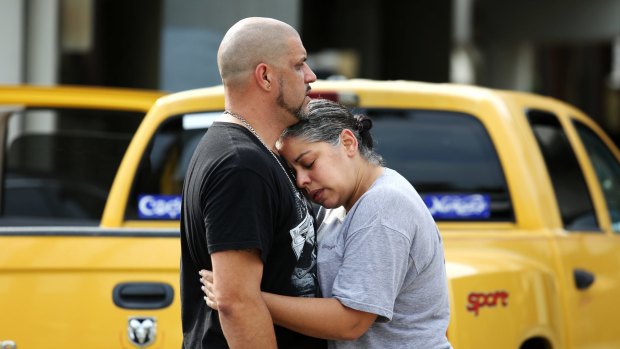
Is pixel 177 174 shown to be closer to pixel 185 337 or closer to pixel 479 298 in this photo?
pixel 479 298

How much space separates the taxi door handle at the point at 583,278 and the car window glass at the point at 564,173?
0.29 metres

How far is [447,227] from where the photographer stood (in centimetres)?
526

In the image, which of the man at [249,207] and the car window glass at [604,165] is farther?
the car window glass at [604,165]

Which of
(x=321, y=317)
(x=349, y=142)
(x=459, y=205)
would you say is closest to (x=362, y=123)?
(x=349, y=142)

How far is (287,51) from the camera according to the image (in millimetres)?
3301

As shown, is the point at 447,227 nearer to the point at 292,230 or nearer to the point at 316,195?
the point at 316,195

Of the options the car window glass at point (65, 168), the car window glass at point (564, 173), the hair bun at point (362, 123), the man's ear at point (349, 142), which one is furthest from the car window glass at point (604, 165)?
the man's ear at point (349, 142)

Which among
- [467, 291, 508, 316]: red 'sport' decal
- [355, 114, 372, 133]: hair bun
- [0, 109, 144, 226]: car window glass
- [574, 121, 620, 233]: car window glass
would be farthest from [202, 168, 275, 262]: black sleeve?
[574, 121, 620, 233]: car window glass

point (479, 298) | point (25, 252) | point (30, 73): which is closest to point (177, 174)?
point (25, 252)

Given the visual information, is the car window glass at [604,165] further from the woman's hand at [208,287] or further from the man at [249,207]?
the woman's hand at [208,287]

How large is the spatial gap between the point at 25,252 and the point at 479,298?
5.40ft

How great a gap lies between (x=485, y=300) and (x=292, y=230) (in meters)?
1.37

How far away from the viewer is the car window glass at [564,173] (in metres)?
5.74

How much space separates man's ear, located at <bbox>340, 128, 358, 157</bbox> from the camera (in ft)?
11.3
